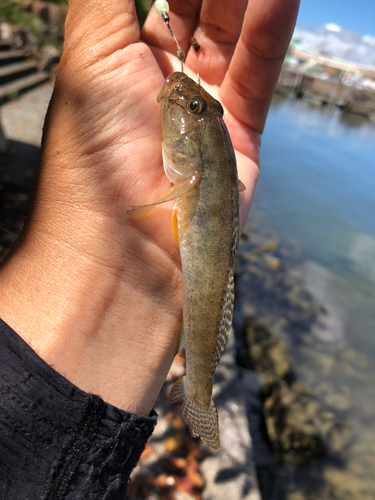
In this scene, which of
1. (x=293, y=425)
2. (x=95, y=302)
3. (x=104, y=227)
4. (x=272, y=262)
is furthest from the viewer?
(x=272, y=262)

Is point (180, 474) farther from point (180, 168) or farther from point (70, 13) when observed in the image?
point (70, 13)

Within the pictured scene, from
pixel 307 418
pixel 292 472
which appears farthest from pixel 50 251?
pixel 307 418

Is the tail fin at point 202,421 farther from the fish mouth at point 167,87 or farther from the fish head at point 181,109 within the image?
the fish mouth at point 167,87

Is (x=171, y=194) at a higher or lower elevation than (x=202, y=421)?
higher

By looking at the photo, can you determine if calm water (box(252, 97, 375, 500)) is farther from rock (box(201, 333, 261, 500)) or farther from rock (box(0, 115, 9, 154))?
rock (box(0, 115, 9, 154))

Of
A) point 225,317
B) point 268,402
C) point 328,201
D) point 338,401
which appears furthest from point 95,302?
point 328,201

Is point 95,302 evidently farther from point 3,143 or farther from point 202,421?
point 3,143

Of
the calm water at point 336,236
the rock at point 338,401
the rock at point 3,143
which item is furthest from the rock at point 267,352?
the rock at point 3,143
